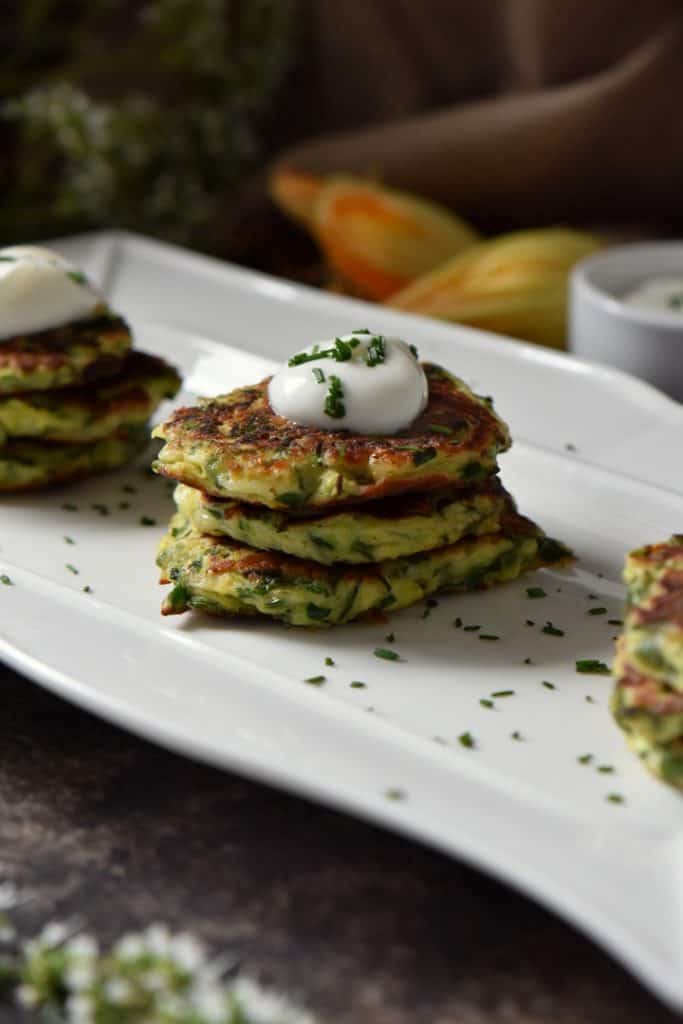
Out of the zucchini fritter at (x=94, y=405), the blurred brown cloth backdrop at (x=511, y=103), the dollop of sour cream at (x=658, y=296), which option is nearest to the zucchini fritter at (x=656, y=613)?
the zucchini fritter at (x=94, y=405)

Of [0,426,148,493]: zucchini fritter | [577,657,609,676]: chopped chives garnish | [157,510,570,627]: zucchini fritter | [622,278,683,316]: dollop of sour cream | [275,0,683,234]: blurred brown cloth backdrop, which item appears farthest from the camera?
[275,0,683,234]: blurred brown cloth backdrop

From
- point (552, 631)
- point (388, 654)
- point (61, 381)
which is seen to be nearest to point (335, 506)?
point (388, 654)

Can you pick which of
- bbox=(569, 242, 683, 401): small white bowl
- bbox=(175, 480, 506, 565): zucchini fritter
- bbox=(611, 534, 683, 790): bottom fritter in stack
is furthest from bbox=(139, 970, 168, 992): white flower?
bbox=(569, 242, 683, 401): small white bowl

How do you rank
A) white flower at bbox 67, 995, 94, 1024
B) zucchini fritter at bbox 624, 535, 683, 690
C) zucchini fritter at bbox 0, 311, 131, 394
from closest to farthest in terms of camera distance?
white flower at bbox 67, 995, 94, 1024, zucchini fritter at bbox 624, 535, 683, 690, zucchini fritter at bbox 0, 311, 131, 394

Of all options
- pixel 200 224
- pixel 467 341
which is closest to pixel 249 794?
pixel 467 341

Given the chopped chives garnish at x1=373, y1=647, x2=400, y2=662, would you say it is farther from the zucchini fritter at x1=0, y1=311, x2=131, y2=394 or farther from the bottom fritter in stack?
the zucchini fritter at x1=0, y1=311, x2=131, y2=394

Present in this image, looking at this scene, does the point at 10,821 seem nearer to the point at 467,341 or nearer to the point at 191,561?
the point at 191,561
